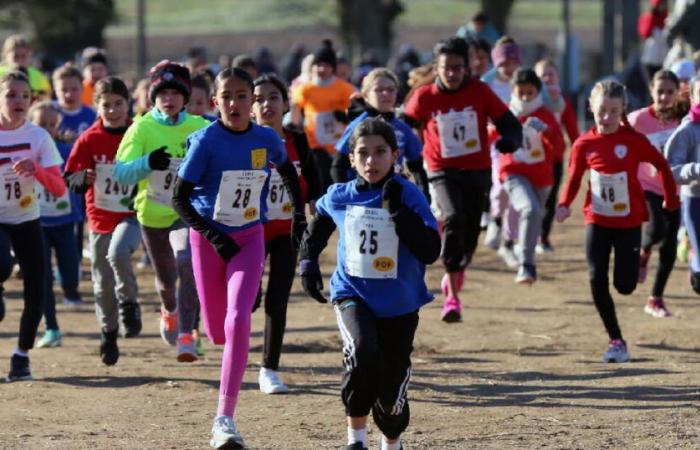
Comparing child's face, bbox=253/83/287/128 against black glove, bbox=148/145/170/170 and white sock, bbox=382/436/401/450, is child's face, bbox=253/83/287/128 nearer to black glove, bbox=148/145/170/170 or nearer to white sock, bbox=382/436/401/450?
black glove, bbox=148/145/170/170

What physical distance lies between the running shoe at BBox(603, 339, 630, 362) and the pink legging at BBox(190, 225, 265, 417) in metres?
3.24

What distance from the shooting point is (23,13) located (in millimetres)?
45344

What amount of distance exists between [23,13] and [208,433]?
37546 mm

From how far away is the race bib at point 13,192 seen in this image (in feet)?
35.1

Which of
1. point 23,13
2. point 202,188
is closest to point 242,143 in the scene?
point 202,188

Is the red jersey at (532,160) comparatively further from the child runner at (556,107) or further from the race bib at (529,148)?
the child runner at (556,107)

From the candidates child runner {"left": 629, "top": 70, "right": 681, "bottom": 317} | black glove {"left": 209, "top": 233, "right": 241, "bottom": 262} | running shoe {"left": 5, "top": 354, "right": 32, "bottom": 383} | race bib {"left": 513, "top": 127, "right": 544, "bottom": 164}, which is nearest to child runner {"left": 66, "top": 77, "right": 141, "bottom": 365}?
running shoe {"left": 5, "top": 354, "right": 32, "bottom": 383}

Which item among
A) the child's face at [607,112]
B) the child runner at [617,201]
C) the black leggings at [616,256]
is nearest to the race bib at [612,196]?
the child runner at [617,201]

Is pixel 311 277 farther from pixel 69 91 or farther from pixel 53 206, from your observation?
pixel 69 91

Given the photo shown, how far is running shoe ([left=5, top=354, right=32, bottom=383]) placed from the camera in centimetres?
1096

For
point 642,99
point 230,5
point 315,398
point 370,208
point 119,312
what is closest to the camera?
point 370,208

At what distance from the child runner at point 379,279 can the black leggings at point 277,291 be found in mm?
2101

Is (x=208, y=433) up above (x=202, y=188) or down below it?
below

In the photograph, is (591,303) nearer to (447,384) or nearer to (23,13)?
(447,384)
